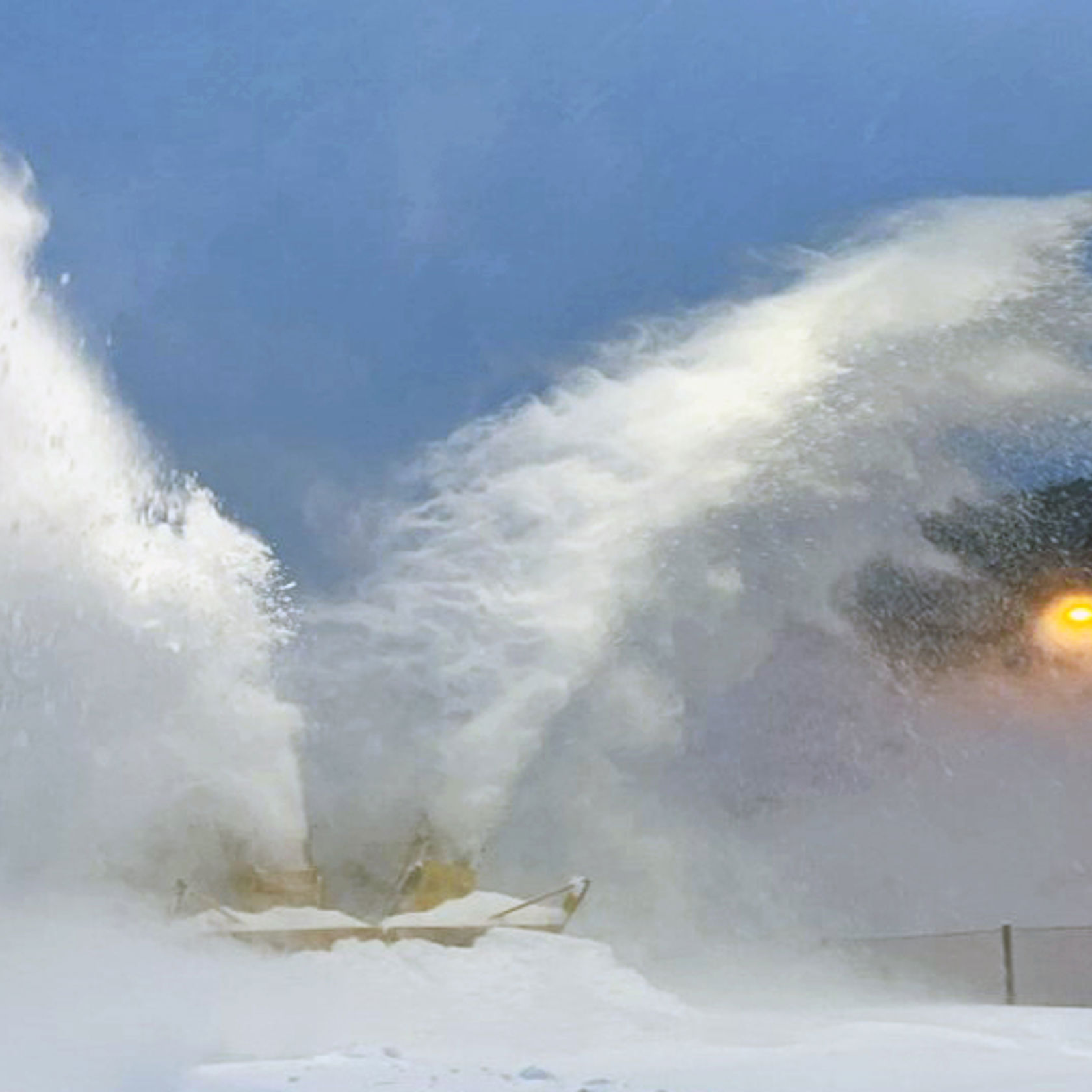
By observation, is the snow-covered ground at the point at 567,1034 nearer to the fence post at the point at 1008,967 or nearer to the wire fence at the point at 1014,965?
the fence post at the point at 1008,967

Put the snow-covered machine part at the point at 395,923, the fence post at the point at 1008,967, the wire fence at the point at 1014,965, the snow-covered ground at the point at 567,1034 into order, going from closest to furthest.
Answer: the snow-covered ground at the point at 567,1034
the fence post at the point at 1008,967
the wire fence at the point at 1014,965
the snow-covered machine part at the point at 395,923

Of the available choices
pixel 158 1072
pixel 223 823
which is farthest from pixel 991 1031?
pixel 223 823

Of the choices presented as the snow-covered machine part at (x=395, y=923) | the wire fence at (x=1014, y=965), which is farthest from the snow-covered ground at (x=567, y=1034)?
the wire fence at (x=1014, y=965)

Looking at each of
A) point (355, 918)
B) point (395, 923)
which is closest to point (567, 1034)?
point (395, 923)

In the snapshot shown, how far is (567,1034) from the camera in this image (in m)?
9.47

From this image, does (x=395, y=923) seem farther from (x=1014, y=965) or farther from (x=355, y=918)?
(x=1014, y=965)

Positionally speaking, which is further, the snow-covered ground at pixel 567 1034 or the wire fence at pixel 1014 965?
the wire fence at pixel 1014 965

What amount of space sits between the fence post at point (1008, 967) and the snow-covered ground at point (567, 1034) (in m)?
0.63

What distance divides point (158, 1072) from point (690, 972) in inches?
460

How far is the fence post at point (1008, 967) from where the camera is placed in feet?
38.7

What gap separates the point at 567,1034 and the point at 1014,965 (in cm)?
494

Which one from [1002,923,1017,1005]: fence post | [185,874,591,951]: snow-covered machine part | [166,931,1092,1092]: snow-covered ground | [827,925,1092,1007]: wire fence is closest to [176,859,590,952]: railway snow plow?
[185,874,591,951]: snow-covered machine part

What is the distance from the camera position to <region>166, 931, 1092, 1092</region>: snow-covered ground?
5887 millimetres

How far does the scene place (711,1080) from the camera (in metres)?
5.88
